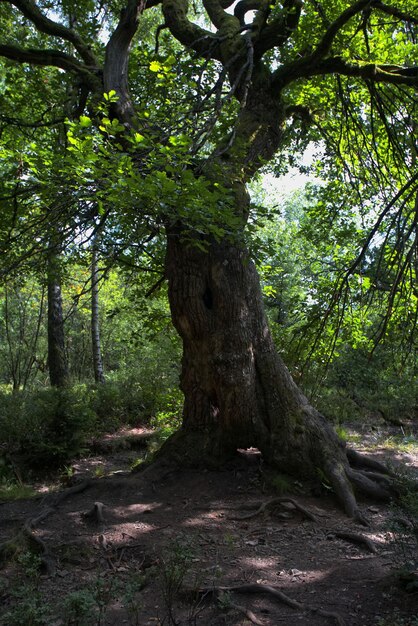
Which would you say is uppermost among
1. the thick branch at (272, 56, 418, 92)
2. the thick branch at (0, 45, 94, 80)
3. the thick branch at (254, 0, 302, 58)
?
the thick branch at (254, 0, 302, 58)

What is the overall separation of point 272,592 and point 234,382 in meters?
2.47

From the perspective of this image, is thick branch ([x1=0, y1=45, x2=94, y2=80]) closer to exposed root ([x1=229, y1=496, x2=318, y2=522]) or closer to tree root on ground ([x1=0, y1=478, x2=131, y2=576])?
tree root on ground ([x1=0, y1=478, x2=131, y2=576])

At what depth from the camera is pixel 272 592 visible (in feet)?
12.0

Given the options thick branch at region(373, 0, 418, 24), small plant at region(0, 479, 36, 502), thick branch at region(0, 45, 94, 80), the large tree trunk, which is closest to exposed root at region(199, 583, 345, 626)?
the large tree trunk

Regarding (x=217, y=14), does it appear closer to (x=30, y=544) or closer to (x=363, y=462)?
(x=363, y=462)

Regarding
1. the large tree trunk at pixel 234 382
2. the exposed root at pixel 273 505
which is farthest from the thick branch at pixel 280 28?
the exposed root at pixel 273 505

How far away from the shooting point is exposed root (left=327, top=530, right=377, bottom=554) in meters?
4.56

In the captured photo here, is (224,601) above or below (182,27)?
below

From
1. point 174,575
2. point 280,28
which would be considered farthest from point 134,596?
point 280,28

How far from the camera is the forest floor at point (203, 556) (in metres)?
3.31

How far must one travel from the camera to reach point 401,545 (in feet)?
11.4

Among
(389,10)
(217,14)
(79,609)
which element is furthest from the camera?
(217,14)

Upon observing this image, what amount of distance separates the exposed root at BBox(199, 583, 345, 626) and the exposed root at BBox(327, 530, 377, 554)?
1.27 metres

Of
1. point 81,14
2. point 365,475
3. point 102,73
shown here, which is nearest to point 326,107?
point 102,73
